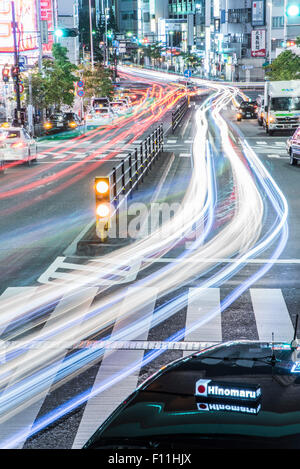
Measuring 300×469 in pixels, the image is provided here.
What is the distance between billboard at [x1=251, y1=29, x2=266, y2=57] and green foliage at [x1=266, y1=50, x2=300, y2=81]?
4954cm

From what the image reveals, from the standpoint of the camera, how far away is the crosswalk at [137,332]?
681 cm

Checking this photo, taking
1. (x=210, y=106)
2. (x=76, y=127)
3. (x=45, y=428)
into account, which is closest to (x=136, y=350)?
(x=45, y=428)

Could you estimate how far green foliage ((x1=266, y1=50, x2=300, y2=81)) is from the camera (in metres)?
60.3

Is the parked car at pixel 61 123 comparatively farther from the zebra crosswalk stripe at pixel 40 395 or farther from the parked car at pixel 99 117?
the zebra crosswalk stripe at pixel 40 395

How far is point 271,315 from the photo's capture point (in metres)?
10.1

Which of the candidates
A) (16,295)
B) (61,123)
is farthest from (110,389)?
(61,123)

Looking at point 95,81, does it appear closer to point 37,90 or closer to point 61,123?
point 37,90

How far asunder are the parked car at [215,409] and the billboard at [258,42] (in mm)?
119469

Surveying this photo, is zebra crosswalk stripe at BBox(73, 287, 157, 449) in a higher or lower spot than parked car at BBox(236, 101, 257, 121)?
higher

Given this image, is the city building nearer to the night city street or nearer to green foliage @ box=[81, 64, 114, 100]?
green foliage @ box=[81, 64, 114, 100]

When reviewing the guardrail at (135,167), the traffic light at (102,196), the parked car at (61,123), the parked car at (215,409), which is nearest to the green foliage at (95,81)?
the parked car at (61,123)

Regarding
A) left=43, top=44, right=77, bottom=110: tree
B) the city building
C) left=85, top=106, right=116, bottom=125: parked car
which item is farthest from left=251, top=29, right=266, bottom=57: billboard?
left=85, top=106, right=116, bottom=125: parked car

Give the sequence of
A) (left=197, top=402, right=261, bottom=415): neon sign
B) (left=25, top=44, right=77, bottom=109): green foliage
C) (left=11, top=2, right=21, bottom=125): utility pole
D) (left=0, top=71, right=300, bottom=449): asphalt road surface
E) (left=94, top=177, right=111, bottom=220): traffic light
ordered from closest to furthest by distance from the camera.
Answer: (left=197, top=402, right=261, bottom=415): neon sign → (left=0, top=71, right=300, bottom=449): asphalt road surface → (left=94, top=177, right=111, bottom=220): traffic light → (left=11, top=2, right=21, bottom=125): utility pole → (left=25, top=44, right=77, bottom=109): green foliage
